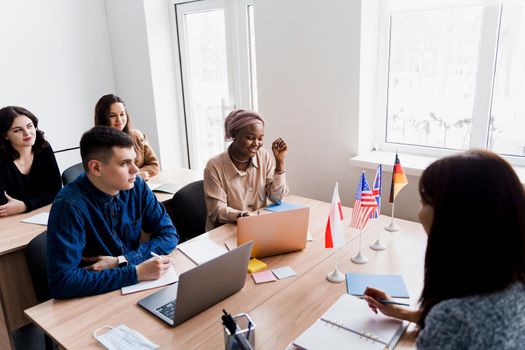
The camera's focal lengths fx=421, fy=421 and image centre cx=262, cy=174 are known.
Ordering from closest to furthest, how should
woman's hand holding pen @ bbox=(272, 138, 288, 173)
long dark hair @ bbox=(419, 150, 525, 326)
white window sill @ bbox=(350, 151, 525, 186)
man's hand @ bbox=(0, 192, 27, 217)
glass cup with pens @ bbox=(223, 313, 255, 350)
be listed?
1. long dark hair @ bbox=(419, 150, 525, 326)
2. glass cup with pens @ bbox=(223, 313, 255, 350)
3. woman's hand holding pen @ bbox=(272, 138, 288, 173)
4. man's hand @ bbox=(0, 192, 27, 217)
5. white window sill @ bbox=(350, 151, 525, 186)

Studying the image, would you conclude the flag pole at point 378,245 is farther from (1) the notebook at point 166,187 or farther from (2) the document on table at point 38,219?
(2) the document on table at point 38,219

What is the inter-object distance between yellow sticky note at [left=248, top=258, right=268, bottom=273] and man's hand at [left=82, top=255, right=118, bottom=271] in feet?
1.73

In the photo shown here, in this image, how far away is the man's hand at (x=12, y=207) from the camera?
7.97ft

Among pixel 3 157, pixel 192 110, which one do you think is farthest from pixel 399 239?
pixel 192 110

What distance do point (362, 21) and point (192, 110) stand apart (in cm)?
203

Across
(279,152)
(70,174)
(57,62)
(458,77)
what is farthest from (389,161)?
(57,62)

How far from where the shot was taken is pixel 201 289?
1300mm

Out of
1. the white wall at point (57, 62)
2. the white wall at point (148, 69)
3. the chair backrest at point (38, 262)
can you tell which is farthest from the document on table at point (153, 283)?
the white wall at point (57, 62)

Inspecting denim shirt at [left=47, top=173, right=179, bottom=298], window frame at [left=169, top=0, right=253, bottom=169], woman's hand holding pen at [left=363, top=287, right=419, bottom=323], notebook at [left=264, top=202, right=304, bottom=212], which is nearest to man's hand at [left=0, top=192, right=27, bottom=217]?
denim shirt at [left=47, top=173, right=179, bottom=298]

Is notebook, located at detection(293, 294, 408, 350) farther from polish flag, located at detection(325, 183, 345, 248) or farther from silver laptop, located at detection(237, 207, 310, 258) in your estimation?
silver laptop, located at detection(237, 207, 310, 258)

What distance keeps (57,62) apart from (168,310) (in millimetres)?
3278

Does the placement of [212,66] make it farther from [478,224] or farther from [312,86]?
[478,224]

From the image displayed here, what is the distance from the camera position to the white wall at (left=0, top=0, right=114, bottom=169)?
140 inches

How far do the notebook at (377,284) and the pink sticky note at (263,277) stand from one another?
0.92ft
